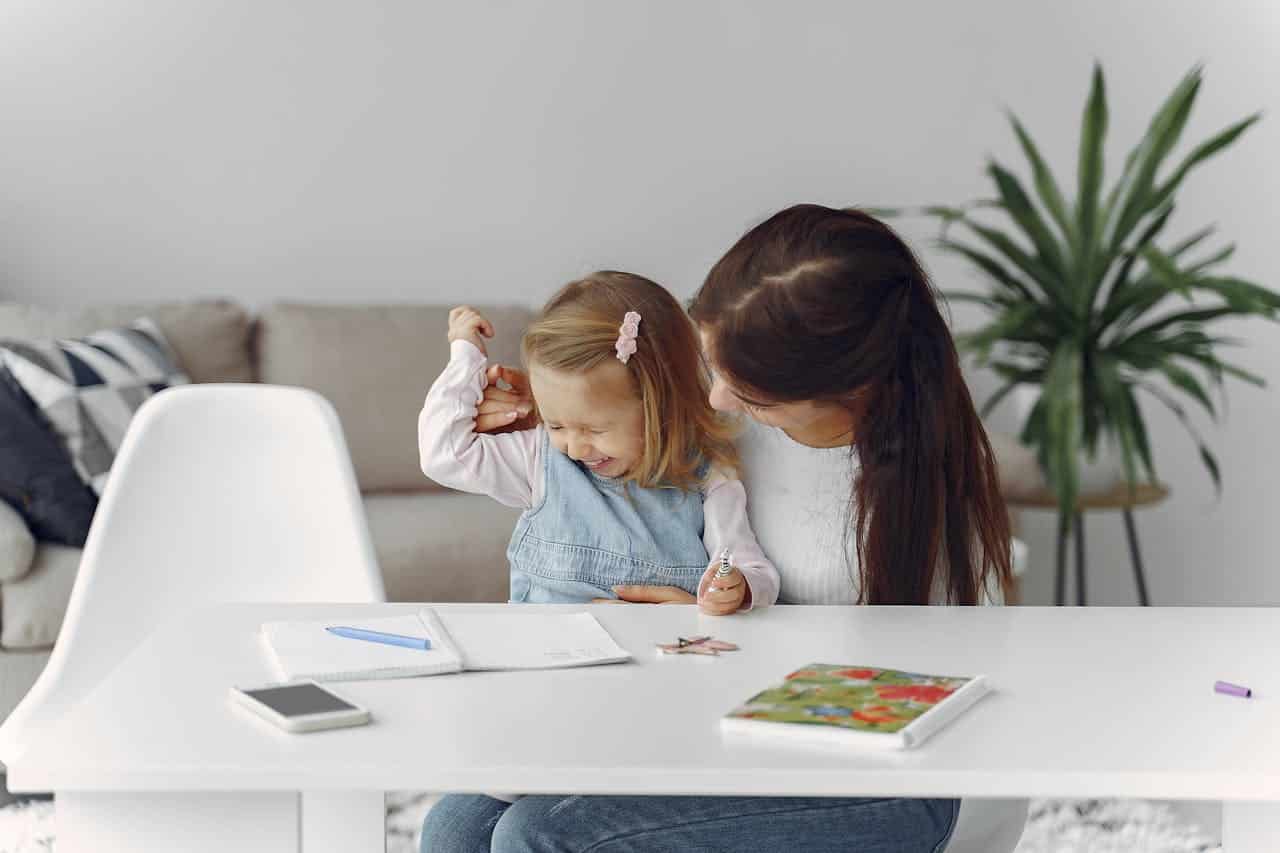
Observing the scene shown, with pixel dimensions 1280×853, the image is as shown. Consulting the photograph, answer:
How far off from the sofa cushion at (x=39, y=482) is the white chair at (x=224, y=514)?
3.37ft

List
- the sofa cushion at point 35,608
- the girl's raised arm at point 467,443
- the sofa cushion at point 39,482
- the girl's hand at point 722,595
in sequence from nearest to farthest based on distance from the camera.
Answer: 1. the girl's hand at point 722,595
2. the girl's raised arm at point 467,443
3. the sofa cushion at point 35,608
4. the sofa cushion at point 39,482

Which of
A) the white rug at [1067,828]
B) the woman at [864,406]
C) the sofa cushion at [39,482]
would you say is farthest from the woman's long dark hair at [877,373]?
the sofa cushion at [39,482]

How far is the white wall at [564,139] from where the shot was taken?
3680 millimetres

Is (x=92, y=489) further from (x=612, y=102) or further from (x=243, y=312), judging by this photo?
(x=612, y=102)

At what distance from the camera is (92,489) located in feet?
9.32

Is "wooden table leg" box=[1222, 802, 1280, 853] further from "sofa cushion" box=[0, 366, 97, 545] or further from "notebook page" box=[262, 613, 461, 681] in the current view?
"sofa cushion" box=[0, 366, 97, 545]

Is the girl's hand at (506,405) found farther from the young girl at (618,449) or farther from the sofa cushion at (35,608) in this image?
the sofa cushion at (35,608)

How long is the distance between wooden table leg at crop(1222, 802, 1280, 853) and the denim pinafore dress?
68cm

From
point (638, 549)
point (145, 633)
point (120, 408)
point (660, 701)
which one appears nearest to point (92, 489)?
point (120, 408)

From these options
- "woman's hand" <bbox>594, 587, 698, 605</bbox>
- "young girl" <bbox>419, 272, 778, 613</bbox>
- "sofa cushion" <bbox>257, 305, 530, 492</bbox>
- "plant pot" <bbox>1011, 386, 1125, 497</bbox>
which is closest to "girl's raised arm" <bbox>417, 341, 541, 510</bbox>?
"young girl" <bbox>419, 272, 778, 613</bbox>

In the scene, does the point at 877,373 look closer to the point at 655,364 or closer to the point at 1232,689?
the point at 655,364

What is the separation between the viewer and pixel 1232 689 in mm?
1052

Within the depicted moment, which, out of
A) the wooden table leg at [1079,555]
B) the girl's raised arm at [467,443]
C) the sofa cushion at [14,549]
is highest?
the girl's raised arm at [467,443]

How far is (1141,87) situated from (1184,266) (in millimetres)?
508
